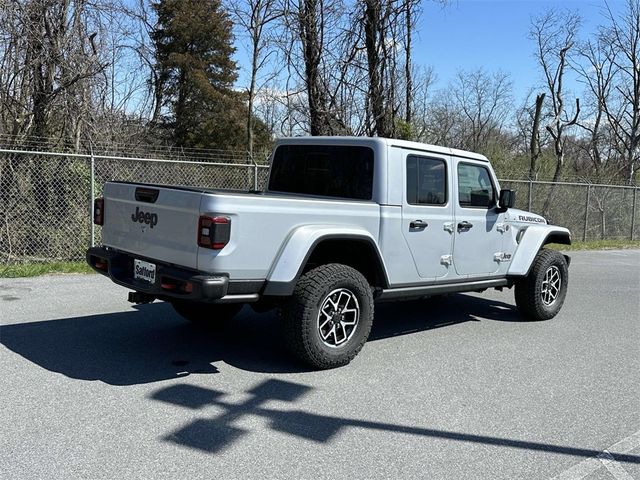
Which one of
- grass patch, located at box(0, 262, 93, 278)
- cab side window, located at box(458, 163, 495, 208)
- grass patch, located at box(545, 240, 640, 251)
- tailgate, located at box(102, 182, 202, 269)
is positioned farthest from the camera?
grass patch, located at box(545, 240, 640, 251)

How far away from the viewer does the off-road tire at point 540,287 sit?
6953mm

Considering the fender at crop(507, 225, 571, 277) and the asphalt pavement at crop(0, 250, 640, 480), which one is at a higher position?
the fender at crop(507, 225, 571, 277)

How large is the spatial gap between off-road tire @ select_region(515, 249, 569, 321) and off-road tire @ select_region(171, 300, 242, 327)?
11.3 ft

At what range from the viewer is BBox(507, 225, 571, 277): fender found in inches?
267

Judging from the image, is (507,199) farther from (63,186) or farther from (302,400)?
(63,186)

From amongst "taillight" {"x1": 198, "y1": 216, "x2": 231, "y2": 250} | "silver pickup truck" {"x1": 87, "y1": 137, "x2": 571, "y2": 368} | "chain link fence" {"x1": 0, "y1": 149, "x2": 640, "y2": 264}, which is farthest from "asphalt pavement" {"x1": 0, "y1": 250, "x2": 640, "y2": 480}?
"chain link fence" {"x1": 0, "y1": 149, "x2": 640, "y2": 264}

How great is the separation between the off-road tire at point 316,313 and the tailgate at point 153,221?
91 cm

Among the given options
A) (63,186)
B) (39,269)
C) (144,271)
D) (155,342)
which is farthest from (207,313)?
(63,186)

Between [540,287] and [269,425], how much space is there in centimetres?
441

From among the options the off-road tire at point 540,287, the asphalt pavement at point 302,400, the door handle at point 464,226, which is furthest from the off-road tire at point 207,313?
the off-road tire at point 540,287

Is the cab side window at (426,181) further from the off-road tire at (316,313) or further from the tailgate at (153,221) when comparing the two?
the tailgate at (153,221)

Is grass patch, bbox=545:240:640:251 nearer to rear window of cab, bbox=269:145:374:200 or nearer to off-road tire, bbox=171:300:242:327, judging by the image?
rear window of cab, bbox=269:145:374:200

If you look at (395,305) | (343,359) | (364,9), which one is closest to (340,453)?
(343,359)

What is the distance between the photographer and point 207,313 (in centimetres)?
611
